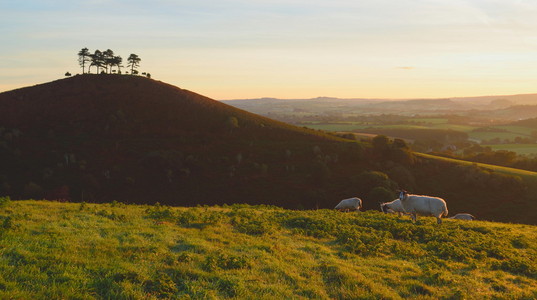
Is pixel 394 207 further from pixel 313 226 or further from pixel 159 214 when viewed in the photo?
pixel 159 214

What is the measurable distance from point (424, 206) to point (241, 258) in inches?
613

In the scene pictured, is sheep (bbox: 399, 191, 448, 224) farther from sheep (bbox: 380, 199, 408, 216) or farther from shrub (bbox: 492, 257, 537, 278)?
shrub (bbox: 492, 257, 537, 278)

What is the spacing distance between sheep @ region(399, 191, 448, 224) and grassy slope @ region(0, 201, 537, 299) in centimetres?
287

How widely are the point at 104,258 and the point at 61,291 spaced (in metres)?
2.31

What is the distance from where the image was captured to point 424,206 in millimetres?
22156

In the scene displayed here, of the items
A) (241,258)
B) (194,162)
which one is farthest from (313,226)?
(194,162)

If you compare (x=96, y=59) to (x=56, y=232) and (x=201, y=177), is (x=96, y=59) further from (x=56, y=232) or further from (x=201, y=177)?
(x=56, y=232)

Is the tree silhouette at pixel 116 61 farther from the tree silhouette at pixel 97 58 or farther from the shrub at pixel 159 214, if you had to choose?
the shrub at pixel 159 214

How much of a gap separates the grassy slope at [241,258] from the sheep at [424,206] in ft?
9.42

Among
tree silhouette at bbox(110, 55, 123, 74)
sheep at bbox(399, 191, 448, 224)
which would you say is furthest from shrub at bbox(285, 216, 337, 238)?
tree silhouette at bbox(110, 55, 123, 74)

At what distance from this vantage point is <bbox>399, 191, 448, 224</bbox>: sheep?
2191cm

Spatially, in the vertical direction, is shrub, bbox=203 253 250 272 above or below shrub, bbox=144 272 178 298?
below

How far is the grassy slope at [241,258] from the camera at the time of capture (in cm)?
923

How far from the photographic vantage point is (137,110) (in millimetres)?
94438
